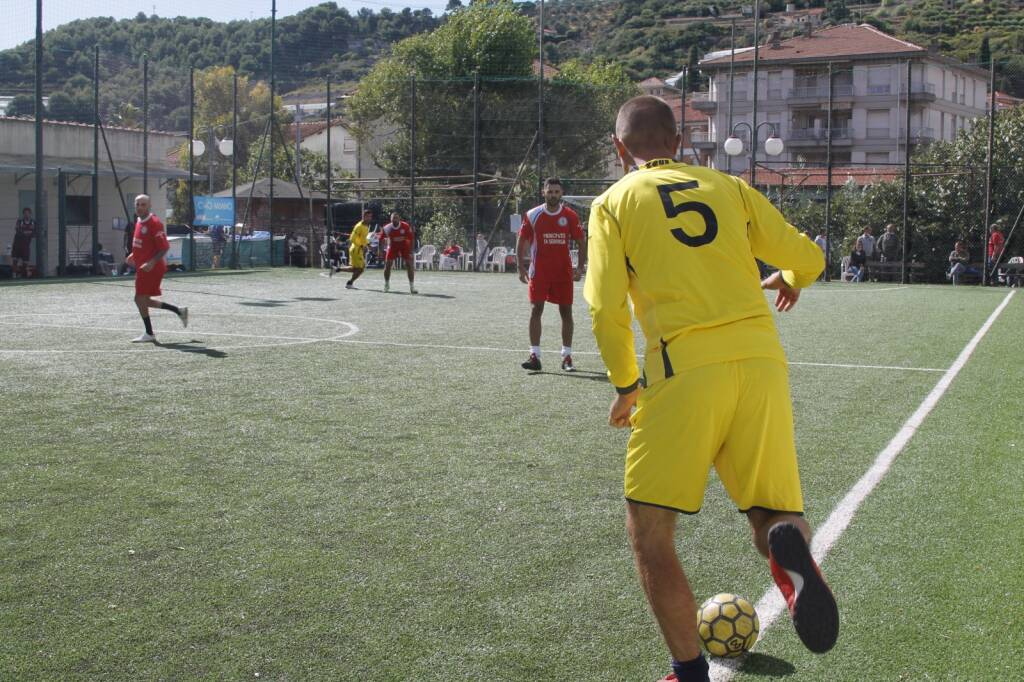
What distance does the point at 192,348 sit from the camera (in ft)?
44.7

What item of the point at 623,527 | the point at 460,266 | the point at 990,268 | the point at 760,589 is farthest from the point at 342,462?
the point at 460,266

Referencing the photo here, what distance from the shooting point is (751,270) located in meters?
3.80

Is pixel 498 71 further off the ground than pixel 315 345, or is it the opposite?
pixel 498 71

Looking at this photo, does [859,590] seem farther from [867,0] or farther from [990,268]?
[867,0]

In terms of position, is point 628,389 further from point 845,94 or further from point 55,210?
point 845,94

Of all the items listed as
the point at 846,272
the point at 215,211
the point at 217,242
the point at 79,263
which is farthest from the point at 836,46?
the point at 79,263

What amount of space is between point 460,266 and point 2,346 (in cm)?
2732

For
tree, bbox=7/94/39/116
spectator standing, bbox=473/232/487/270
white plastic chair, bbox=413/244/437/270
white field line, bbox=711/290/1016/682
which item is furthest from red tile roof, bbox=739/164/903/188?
white field line, bbox=711/290/1016/682

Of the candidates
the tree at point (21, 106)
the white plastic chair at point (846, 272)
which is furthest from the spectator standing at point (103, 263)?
the white plastic chair at point (846, 272)

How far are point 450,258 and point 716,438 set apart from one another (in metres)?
37.0

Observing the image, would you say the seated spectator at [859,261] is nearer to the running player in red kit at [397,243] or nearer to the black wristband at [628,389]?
the running player in red kit at [397,243]

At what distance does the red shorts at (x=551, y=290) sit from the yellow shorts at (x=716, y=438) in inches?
344

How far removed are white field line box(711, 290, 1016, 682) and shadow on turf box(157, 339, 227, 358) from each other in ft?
25.2

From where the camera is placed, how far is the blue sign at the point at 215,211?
37594 millimetres
